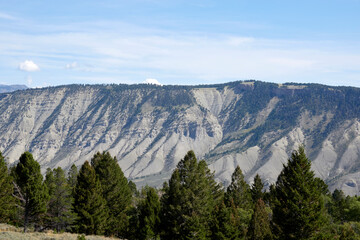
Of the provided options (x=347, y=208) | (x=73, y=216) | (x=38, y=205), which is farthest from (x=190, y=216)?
(x=347, y=208)

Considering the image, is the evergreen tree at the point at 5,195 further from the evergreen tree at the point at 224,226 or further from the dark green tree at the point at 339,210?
the dark green tree at the point at 339,210

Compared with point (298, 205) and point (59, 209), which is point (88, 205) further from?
point (298, 205)

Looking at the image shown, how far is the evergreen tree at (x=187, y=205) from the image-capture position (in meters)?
54.5

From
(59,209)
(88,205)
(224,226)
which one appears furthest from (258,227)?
(59,209)

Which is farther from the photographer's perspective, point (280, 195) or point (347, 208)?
point (347, 208)

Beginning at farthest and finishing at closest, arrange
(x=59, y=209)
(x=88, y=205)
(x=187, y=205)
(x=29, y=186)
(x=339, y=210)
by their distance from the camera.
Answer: (x=339, y=210), (x=59, y=209), (x=187, y=205), (x=88, y=205), (x=29, y=186)

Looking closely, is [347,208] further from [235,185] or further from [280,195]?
[280,195]

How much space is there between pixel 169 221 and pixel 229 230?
7.75 meters

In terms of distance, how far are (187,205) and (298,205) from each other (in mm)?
16472

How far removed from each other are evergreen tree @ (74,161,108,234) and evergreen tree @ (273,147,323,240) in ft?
74.8

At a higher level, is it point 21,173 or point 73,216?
point 21,173

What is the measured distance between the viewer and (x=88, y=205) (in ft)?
179

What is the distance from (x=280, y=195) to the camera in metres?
44.5

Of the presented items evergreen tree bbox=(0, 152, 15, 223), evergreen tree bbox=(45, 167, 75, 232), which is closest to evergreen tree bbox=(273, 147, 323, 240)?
evergreen tree bbox=(45, 167, 75, 232)
